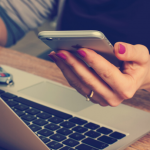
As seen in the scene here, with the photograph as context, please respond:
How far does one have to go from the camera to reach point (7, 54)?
0.65 m

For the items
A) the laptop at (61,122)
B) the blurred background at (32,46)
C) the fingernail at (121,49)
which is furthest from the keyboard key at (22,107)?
the blurred background at (32,46)

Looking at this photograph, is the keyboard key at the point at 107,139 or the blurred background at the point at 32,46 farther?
the blurred background at the point at 32,46

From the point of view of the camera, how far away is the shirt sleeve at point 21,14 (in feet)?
2.45

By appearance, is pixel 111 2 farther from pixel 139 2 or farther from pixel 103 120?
pixel 103 120

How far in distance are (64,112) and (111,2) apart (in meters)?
0.49

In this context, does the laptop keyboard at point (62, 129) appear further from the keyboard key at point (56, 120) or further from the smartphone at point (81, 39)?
the smartphone at point (81, 39)

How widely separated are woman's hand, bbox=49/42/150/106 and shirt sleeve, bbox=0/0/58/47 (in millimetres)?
459

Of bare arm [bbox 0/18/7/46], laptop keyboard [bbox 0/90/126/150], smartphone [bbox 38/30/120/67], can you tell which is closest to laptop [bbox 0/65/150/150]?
laptop keyboard [bbox 0/90/126/150]

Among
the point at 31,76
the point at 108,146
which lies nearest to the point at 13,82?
the point at 31,76

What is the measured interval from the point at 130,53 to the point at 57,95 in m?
0.22

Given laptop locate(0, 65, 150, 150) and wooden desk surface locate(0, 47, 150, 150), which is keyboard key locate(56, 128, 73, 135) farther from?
wooden desk surface locate(0, 47, 150, 150)

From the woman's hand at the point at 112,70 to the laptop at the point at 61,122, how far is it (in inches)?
1.7

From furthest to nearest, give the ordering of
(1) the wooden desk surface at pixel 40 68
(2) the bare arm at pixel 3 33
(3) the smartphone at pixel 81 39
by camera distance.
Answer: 1. (2) the bare arm at pixel 3 33
2. (1) the wooden desk surface at pixel 40 68
3. (3) the smartphone at pixel 81 39

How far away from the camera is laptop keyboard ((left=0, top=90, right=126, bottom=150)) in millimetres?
298
